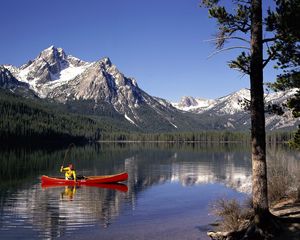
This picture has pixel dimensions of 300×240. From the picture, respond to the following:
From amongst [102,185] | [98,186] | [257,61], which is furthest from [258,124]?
[102,185]

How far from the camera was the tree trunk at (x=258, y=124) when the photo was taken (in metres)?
17.0

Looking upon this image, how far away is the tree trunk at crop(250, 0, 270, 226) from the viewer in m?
17.0

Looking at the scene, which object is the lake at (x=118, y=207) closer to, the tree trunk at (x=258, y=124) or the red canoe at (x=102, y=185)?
the red canoe at (x=102, y=185)

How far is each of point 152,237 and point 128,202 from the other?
15.9 metres

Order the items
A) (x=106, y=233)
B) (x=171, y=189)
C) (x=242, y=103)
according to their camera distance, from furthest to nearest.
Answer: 1. (x=171, y=189)
2. (x=106, y=233)
3. (x=242, y=103)

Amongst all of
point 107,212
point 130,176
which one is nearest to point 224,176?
point 130,176

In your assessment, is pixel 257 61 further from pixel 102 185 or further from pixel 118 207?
pixel 102 185

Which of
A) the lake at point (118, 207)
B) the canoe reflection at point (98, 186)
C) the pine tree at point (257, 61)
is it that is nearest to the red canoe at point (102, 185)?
the canoe reflection at point (98, 186)

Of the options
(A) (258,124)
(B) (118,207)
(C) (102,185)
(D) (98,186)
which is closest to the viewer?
(A) (258,124)

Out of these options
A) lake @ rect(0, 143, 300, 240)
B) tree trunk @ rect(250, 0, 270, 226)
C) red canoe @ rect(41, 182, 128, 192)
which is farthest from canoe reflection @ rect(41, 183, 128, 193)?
tree trunk @ rect(250, 0, 270, 226)

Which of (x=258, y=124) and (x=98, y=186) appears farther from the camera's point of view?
(x=98, y=186)

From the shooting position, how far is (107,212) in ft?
110

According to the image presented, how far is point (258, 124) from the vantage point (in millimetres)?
17438

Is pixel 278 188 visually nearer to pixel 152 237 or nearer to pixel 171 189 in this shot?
pixel 152 237
